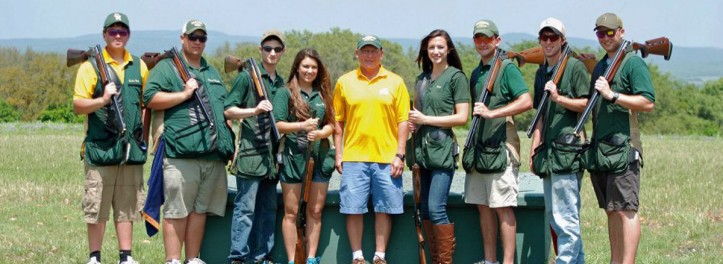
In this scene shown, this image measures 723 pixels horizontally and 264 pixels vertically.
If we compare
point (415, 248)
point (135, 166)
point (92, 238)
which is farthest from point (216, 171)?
point (415, 248)

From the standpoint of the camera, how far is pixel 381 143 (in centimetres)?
908

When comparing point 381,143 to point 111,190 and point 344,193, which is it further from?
point 111,190

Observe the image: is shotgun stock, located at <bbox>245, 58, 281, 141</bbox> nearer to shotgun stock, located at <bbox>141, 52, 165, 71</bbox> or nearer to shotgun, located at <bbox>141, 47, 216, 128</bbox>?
shotgun, located at <bbox>141, 47, 216, 128</bbox>

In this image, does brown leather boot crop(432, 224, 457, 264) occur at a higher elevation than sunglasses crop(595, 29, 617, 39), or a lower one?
lower

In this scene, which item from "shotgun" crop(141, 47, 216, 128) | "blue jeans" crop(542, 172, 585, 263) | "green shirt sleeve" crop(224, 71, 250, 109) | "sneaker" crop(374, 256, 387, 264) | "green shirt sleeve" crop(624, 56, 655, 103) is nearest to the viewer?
"green shirt sleeve" crop(624, 56, 655, 103)

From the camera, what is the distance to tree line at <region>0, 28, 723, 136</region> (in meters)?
83.2

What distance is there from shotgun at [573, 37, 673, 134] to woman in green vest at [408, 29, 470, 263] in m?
1.06

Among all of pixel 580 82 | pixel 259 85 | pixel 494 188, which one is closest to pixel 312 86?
pixel 259 85

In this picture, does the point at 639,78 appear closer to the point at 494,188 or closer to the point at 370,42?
the point at 494,188

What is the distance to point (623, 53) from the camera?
8.56 meters

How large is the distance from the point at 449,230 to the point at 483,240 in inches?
Result: 20.0

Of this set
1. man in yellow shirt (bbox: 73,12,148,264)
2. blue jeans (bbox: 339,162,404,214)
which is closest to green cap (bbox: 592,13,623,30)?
blue jeans (bbox: 339,162,404,214)

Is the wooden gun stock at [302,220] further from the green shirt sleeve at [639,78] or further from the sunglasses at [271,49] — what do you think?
the green shirt sleeve at [639,78]

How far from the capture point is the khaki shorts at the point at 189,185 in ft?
29.8
